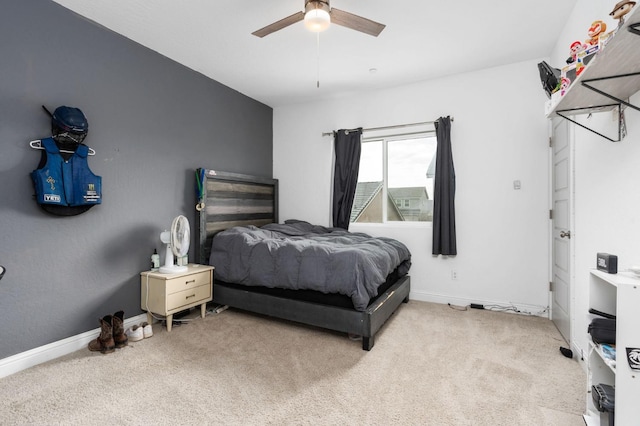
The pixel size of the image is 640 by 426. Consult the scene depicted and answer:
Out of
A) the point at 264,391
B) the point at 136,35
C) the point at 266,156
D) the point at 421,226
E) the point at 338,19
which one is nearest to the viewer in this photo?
the point at 264,391

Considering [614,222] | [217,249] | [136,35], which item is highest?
[136,35]

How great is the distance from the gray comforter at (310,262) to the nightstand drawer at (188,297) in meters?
0.20

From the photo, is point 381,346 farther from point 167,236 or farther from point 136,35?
point 136,35

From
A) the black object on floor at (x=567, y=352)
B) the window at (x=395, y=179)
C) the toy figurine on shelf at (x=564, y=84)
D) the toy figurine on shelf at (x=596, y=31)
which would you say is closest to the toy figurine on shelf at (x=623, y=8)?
the toy figurine on shelf at (x=596, y=31)

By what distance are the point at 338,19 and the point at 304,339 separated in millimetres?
2443

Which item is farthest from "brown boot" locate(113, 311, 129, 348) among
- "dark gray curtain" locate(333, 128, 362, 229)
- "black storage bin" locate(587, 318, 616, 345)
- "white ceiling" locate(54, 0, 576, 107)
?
"black storage bin" locate(587, 318, 616, 345)

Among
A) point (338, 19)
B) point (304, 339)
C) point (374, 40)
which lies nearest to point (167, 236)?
point (304, 339)

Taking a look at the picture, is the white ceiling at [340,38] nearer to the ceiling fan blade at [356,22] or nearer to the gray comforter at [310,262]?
the ceiling fan blade at [356,22]

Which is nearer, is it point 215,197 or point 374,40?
point 374,40

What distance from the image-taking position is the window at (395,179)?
385 centimetres

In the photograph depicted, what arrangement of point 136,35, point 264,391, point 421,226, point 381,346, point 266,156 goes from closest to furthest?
point 264,391 → point 381,346 → point 136,35 → point 421,226 → point 266,156

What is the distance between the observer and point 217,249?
3.27 meters

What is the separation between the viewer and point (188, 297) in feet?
9.43

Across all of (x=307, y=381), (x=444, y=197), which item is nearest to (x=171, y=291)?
(x=307, y=381)
